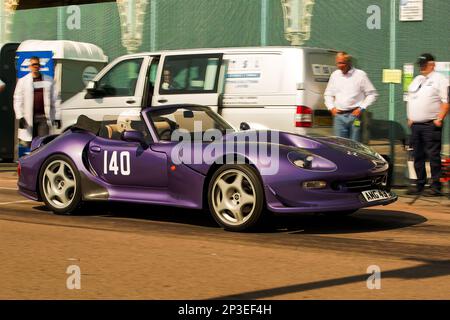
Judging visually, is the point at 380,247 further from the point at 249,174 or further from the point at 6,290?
the point at 6,290

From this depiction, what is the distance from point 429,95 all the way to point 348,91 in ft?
3.76

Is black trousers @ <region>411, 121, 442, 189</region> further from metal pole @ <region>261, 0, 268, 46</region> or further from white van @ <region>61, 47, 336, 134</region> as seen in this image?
metal pole @ <region>261, 0, 268, 46</region>

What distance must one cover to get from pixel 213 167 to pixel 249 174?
1.50ft

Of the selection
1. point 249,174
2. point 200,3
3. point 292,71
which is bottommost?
point 249,174

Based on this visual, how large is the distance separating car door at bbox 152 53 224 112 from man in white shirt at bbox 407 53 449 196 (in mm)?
2823

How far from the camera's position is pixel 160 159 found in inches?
336

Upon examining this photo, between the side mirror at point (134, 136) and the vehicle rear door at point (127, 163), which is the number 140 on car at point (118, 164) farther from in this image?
the side mirror at point (134, 136)

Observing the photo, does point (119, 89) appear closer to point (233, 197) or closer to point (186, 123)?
point (186, 123)

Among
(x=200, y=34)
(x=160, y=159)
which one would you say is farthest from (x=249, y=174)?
(x=200, y=34)

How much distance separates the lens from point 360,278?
6.04 m

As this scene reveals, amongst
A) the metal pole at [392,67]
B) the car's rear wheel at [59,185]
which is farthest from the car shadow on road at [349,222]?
the metal pole at [392,67]

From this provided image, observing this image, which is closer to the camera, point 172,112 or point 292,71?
point 172,112

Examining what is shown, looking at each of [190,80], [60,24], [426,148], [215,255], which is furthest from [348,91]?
[60,24]
